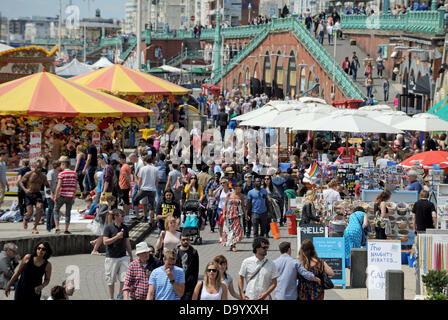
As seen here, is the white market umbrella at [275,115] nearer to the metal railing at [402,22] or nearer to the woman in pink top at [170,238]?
the metal railing at [402,22]

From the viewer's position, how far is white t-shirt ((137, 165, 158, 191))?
18.1 metres

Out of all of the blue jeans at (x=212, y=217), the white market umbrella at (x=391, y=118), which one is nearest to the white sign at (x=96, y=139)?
the blue jeans at (x=212, y=217)

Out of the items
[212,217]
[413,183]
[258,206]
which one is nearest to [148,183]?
[212,217]

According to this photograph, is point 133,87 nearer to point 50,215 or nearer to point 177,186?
point 177,186

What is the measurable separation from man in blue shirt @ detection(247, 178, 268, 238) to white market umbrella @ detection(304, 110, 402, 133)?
4.87 meters

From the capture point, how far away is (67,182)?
16234 mm

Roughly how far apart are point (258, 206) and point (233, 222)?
670 millimetres

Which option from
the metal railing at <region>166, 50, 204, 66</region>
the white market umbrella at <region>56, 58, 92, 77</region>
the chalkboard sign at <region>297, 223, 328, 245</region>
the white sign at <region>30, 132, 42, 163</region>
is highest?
the metal railing at <region>166, 50, 204, 66</region>

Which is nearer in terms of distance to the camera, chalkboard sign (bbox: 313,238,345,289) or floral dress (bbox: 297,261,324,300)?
floral dress (bbox: 297,261,324,300)

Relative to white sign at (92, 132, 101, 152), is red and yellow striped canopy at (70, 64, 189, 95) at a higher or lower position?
higher

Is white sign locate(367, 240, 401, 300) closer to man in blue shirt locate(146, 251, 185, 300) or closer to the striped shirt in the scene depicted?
man in blue shirt locate(146, 251, 185, 300)

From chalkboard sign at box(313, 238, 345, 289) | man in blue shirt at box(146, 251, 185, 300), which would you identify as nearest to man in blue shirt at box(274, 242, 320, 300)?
man in blue shirt at box(146, 251, 185, 300)

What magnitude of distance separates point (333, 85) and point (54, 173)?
93.9 feet

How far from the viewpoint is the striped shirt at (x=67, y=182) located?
53.0ft
